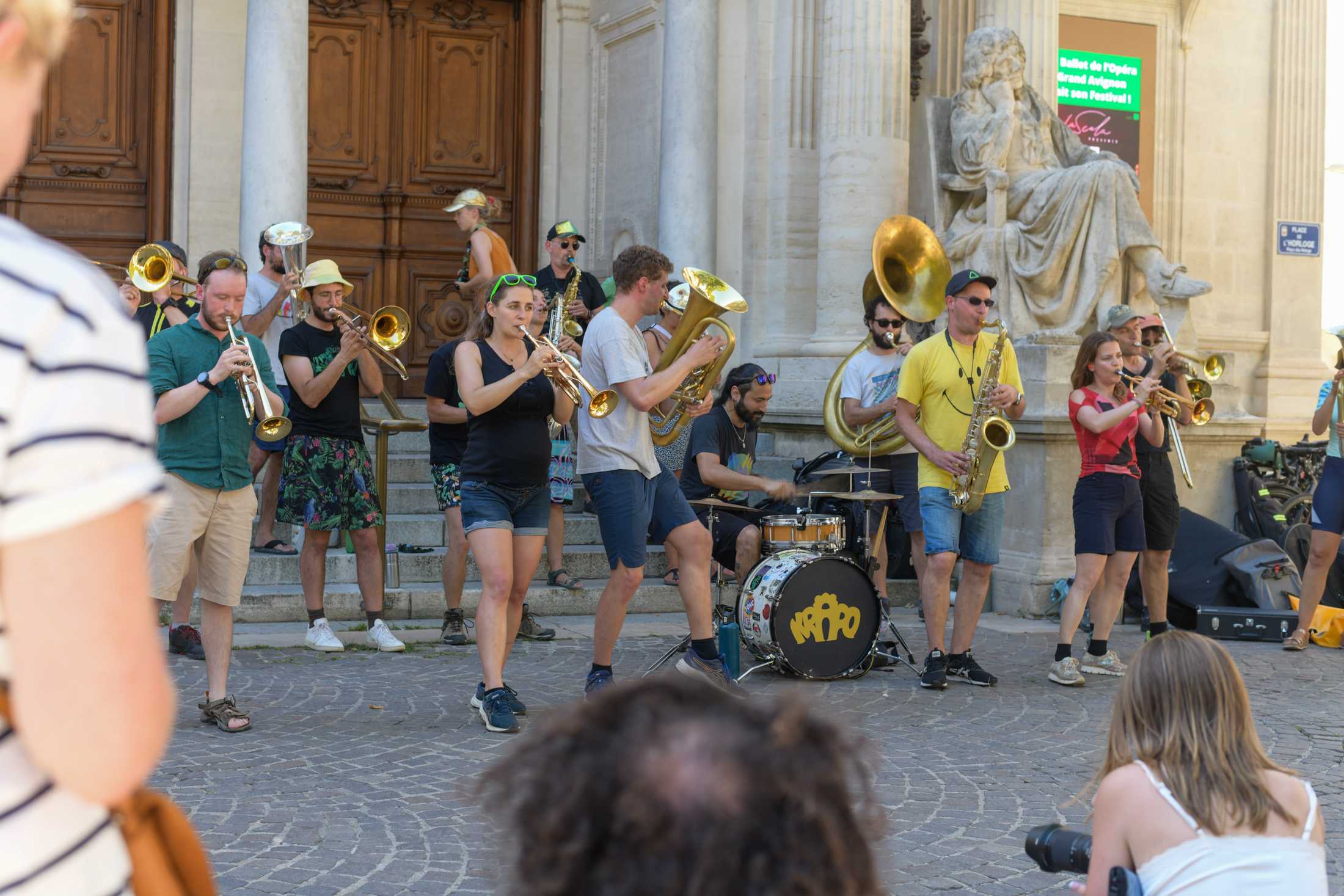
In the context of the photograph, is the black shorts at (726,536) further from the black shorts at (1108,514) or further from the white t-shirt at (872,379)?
the black shorts at (1108,514)

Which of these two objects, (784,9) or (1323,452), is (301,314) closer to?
(784,9)

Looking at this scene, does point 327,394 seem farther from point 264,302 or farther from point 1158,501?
point 1158,501

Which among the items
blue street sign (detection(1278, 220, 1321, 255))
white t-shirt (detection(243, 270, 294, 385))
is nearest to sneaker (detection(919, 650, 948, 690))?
white t-shirt (detection(243, 270, 294, 385))

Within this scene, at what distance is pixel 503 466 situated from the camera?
245 inches

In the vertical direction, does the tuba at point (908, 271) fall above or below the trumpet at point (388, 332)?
above

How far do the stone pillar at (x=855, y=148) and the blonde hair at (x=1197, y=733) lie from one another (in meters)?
8.96

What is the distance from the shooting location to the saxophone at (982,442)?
7215mm

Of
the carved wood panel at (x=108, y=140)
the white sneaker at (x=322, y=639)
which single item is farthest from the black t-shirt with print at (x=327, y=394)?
the carved wood panel at (x=108, y=140)

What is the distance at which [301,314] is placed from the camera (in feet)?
29.3

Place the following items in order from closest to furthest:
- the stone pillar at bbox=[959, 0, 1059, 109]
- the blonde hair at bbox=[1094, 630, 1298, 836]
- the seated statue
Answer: the blonde hair at bbox=[1094, 630, 1298, 836] < the seated statue < the stone pillar at bbox=[959, 0, 1059, 109]

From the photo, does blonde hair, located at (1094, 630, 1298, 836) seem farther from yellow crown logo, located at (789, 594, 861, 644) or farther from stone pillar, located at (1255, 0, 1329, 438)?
stone pillar, located at (1255, 0, 1329, 438)

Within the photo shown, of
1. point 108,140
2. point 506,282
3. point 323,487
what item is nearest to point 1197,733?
point 506,282

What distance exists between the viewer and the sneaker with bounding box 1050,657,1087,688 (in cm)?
744

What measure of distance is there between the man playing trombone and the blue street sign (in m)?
7.50
